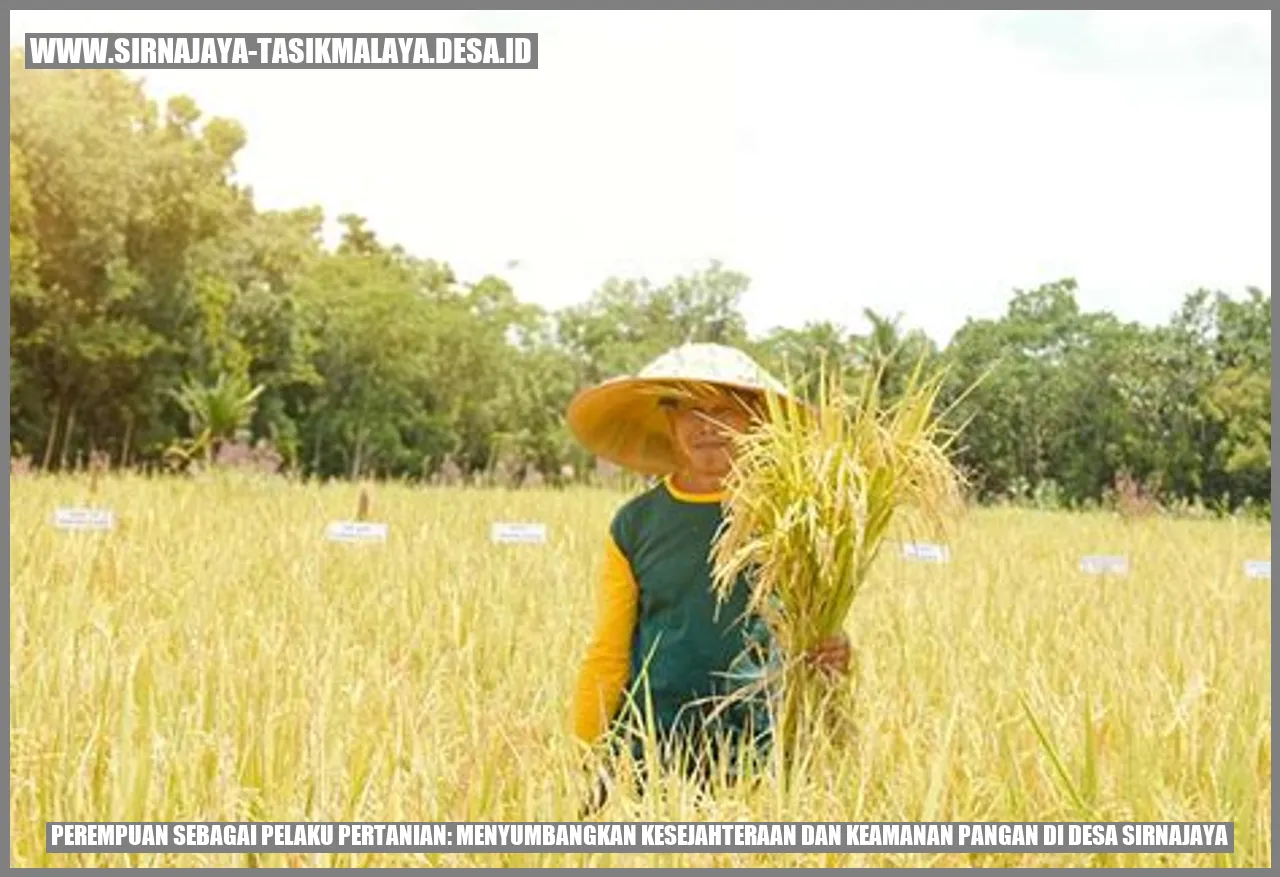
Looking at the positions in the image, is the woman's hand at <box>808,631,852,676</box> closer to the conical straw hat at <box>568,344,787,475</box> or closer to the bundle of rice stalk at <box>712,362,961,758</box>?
the bundle of rice stalk at <box>712,362,961,758</box>

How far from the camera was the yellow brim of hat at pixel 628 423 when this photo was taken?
7.82 ft

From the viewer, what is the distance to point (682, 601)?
2.28 m

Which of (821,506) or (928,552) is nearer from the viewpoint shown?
(821,506)

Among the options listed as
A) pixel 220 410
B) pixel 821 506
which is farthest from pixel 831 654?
pixel 220 410

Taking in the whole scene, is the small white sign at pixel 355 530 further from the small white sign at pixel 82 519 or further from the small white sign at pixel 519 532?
the small white sign at pixel 82 519

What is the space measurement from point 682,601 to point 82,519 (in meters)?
2.81

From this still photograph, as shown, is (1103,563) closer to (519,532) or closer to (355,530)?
(519,532)

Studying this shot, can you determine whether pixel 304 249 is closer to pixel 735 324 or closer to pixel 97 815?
pixel 735 324

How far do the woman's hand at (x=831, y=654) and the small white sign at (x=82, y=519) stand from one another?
300 centimetres

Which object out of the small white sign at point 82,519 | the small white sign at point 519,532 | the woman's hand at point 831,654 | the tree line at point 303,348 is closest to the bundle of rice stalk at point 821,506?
the woman's hand at point 831,654
